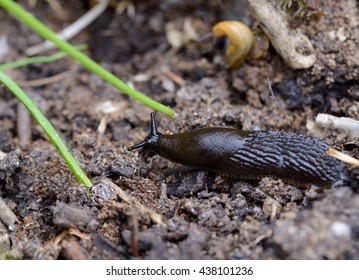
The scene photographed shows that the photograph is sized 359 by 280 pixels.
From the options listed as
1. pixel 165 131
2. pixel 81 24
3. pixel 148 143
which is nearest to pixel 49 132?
pixel 148 143

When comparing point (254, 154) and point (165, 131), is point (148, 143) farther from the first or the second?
point (254, 154)

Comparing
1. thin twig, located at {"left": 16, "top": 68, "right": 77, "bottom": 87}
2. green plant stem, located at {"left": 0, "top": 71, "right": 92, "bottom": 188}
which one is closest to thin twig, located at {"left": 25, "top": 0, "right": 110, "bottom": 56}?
thin twig, located at {"left": 16, "top": 68, "right": 77, "bottom": 87}

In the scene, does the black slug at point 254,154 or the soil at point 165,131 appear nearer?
the soil at point 165,131

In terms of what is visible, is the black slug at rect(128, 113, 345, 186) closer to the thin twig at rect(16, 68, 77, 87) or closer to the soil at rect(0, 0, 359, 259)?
the soil at rect(0, 0, 359, 259)

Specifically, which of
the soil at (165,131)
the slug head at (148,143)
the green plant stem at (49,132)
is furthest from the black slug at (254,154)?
the green plant stem at (49,132)

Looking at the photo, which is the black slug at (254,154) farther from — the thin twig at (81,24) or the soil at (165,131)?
the thin twig at (81,24)

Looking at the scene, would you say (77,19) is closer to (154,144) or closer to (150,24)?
(150,24)

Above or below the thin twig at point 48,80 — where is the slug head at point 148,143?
below

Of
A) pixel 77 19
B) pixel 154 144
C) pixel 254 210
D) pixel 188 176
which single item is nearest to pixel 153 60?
pixel 77 19
